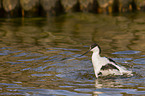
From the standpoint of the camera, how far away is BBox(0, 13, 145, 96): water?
684cm

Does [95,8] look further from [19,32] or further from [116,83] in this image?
[116,83]

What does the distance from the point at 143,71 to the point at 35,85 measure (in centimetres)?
261

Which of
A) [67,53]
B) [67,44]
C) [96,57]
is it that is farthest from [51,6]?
[96,57]

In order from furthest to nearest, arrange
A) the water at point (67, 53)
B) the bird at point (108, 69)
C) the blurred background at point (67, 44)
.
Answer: the bird at point (108, 69) < the blurred background at point (67, 44) < the water at point (67, 53)

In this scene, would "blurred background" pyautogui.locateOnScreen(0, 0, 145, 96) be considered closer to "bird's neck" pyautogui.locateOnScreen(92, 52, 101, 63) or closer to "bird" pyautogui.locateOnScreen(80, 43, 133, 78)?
"bird" pyautogui.locateOnScreen(80, 43, 133, 78)

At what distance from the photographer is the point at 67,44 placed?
11023mm

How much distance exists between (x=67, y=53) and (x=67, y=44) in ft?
3.70

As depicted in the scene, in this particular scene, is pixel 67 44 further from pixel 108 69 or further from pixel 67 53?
pixel 108 69

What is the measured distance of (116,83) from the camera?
7152mm

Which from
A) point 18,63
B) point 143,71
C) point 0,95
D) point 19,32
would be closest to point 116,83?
point 143,71

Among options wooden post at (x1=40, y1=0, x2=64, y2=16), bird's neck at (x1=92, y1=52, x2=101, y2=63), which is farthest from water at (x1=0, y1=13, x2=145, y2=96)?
wooden post at (x1=40, y1=0, x2=64, y2=16)

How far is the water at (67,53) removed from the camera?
684 centimetres

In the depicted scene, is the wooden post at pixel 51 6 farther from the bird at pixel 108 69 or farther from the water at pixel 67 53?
the bird at pixel 108 69

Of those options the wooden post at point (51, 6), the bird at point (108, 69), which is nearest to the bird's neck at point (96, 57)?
the bird at point (108, 69)
